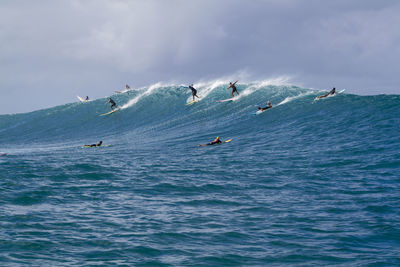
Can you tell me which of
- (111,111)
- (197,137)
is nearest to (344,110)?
(197,137)

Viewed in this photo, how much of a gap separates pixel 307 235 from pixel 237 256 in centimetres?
183

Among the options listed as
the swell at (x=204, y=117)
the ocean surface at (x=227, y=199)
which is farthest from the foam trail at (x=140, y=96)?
the ocean surface at (x=227, y=199)

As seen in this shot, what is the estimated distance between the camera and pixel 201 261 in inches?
247

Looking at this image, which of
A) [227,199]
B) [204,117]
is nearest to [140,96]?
[204,117]

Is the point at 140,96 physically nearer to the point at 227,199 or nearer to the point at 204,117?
the point at 204,117

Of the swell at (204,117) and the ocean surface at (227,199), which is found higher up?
the swell at (204,117)

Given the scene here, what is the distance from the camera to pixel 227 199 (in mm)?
10055

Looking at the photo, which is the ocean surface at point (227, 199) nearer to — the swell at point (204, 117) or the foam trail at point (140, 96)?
the swell at point (204, 117)

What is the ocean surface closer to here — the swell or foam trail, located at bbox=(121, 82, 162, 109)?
the swell

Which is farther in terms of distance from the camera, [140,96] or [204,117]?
[140,96]

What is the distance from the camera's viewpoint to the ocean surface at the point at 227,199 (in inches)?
260

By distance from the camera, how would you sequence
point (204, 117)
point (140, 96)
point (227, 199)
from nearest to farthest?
point (227, 199) → point (204, 117) → point (140, 96)

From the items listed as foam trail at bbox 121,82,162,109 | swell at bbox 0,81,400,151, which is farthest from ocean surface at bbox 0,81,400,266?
foam trail at bbox 121,82,162,109

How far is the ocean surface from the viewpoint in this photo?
6.61 m
